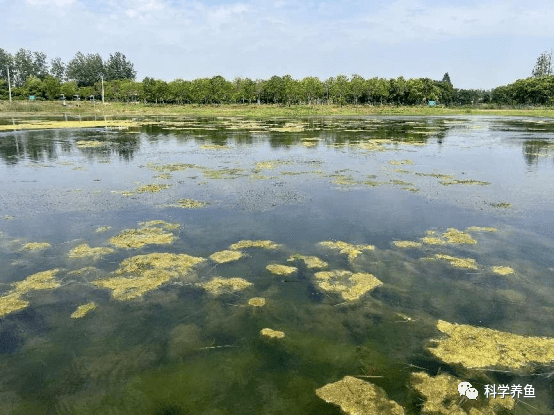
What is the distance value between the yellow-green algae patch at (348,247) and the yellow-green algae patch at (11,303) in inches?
349

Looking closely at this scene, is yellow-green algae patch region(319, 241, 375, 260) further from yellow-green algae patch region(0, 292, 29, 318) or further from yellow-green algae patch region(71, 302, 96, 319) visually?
yellow-green algae patch region(0, 292, 29, 318)

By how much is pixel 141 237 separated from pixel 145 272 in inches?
113

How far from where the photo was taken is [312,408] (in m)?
6.67

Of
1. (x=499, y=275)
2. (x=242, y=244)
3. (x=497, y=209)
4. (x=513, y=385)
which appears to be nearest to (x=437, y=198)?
(x=497, y=209)

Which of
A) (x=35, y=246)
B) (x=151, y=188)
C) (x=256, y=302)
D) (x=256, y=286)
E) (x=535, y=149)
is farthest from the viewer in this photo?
(x=535, y=149)

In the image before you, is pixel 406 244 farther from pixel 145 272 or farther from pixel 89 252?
pixel 89 252

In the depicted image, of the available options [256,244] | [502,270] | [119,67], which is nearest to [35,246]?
[256,244]

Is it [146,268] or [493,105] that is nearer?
[146,268]

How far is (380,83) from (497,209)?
107 meters

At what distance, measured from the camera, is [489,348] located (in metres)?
8.16

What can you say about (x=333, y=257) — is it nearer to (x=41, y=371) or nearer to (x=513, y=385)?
(x=513, y=385)

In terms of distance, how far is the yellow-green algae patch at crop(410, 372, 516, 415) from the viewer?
6.61 meters

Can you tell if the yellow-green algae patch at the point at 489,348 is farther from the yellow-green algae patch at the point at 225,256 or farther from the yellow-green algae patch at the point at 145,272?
the yellow-green algae patch at the point at 145,272

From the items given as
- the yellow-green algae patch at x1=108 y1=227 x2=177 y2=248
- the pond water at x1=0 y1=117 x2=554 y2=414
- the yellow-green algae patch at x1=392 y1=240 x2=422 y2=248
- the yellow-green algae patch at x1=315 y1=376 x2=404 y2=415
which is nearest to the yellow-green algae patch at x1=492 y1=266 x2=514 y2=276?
the pond water at x1=0 y1=117 x2=554 y2=414
